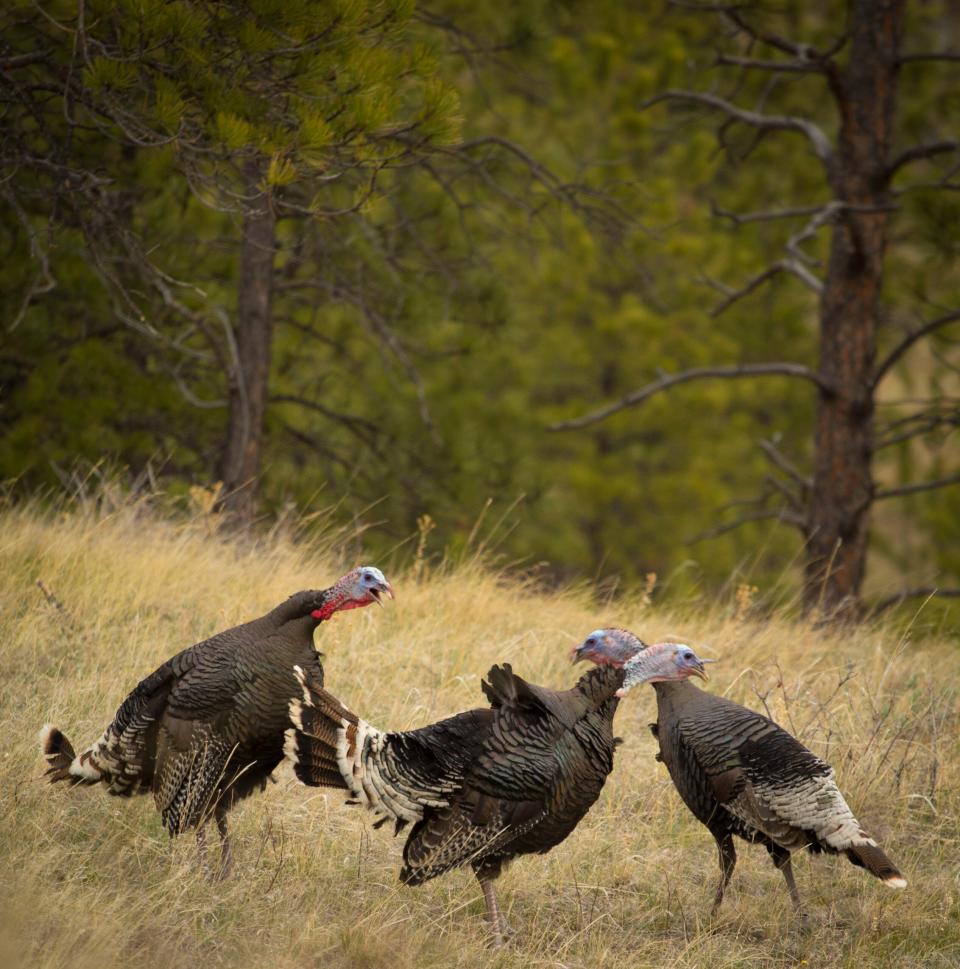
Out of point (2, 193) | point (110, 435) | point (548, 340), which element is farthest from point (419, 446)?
point (2, 193)

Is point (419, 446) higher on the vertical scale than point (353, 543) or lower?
higher

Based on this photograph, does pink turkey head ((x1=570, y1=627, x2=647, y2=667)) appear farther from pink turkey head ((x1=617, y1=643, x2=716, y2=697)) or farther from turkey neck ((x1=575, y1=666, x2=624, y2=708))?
turkey neck ((x1=575, y1=666, x2=624, y2=708))

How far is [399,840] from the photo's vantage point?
503 cm

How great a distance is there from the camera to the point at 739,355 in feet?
50.1

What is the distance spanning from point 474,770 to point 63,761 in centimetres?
156

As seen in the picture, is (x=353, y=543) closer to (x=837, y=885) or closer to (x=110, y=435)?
(x=110, y=435)

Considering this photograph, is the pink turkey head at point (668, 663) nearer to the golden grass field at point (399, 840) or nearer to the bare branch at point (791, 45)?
the golden grass field at point (399, 840)

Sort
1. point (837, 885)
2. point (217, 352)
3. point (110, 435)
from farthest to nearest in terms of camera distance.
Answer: point (110, 435), point (217, 352), point (837, 885)

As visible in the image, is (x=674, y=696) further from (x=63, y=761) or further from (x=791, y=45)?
(x=791, y=45)

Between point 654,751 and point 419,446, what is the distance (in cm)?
550

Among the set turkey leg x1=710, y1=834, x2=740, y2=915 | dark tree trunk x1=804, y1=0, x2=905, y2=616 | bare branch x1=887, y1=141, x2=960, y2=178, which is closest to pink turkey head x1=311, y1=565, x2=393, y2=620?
turkey leg x1=710, y1=834, x2=740, y2=915

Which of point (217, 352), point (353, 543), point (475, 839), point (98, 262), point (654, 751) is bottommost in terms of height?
point (353, 543)

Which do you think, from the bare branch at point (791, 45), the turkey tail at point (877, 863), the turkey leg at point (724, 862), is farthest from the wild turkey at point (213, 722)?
the bare branch at point (791, 45)

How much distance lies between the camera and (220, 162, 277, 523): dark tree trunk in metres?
8.55
